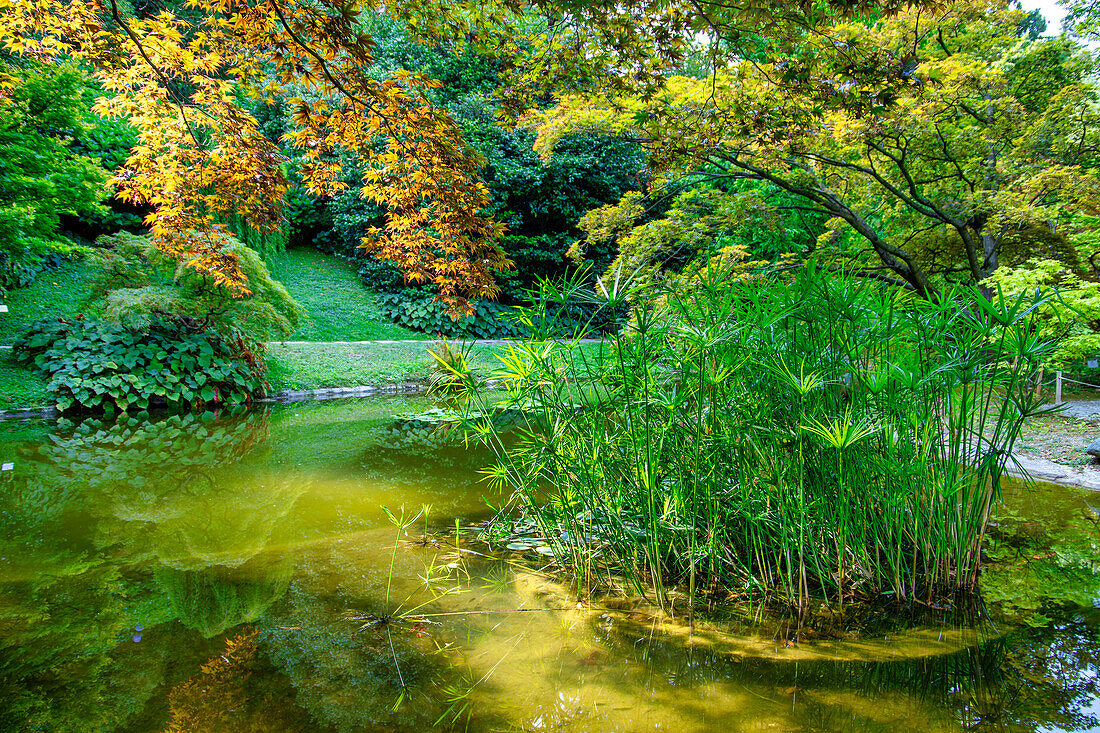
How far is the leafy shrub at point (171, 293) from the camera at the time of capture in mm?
7480

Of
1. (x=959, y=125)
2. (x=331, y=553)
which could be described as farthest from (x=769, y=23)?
(x=959, y=125)

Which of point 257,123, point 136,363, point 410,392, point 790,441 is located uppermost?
point 257,123

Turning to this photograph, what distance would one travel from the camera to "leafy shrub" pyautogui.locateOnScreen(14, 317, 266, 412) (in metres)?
7.41

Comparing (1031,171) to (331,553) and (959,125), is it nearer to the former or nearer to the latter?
(959,125)

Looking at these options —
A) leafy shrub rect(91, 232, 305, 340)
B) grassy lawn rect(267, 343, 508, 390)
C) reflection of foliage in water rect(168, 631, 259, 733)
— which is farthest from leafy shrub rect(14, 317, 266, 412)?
reflection of foliage in water rect(168, 631, 259, 733)

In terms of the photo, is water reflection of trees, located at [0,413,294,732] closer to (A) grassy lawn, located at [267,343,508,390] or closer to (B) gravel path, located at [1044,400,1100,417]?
(A) grassy lawn, located at [267,343,508,390]

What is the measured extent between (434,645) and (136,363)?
7764mm

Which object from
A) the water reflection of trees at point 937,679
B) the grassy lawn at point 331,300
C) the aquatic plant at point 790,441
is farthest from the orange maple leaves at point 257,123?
the grassy lawn at point 331,300

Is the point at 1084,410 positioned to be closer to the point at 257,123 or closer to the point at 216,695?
the point at 216,695

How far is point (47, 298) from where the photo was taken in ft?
33.0

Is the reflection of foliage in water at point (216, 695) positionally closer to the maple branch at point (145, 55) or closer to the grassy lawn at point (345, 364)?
the maple branch at point (145, 55)

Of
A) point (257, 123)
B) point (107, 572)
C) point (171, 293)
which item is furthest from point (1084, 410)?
point (171, 293)

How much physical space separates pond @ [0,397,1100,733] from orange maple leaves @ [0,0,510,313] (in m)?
1.96

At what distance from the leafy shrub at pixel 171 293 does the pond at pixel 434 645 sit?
4470 millimetres
